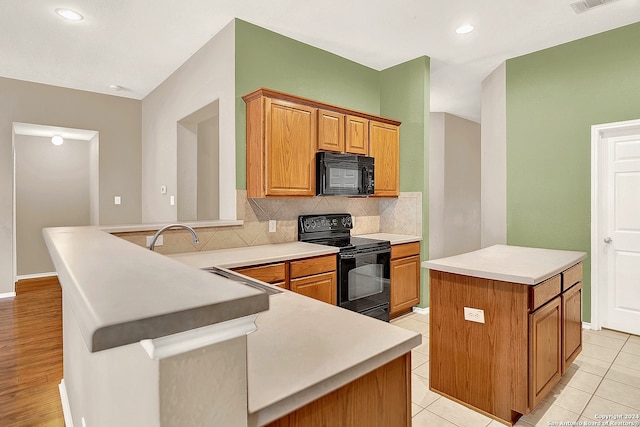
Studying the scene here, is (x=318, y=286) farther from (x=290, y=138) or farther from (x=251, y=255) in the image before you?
(x=290, y=138)

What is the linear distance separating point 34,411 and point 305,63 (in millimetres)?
3591

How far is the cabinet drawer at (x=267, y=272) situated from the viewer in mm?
2498

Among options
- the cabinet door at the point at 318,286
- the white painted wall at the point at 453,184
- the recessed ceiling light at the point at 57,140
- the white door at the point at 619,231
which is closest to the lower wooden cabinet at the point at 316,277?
the cabinet door at the point at 318,286

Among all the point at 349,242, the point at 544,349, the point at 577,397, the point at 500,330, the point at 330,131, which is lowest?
the point at 577,397

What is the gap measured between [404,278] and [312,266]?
1.35 metres

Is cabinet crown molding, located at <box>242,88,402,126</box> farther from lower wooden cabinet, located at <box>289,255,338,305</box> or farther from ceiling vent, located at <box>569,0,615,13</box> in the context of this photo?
ceiling vent, located at <box>569,0,615,13</box>

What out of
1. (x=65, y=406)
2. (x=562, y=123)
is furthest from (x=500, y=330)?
(x=562, y=123)

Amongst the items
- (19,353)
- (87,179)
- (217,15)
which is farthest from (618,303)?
(87,179)

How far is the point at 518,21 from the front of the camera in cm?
323

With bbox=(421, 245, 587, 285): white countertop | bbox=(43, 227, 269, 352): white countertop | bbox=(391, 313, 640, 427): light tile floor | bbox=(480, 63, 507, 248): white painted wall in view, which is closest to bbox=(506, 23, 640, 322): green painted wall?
bbox=(480, 63, 507, 248): white painted wall

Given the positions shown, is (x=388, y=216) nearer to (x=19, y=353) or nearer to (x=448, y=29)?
(x=448, y=29)

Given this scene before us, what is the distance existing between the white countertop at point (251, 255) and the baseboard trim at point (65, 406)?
3.40ft

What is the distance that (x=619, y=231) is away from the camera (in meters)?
3.43

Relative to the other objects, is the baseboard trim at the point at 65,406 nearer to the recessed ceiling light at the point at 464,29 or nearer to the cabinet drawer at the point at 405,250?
the cabinet drawer at the point at 405,250
